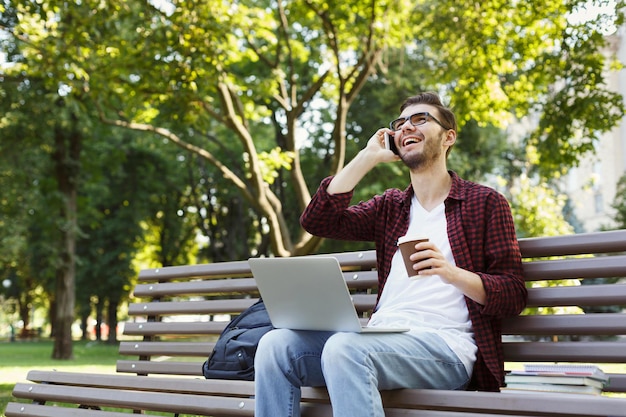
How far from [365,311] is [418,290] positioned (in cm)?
68

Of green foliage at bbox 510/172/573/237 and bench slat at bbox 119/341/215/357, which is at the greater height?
green foliage at bbox 510/172/573/237

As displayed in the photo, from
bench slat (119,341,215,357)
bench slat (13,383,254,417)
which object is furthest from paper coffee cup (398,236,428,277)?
bench slat (119,341,215,357)

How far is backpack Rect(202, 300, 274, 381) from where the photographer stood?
147 inches

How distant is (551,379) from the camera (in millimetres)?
2777

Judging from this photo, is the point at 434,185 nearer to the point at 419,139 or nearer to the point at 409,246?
the point at 419,139

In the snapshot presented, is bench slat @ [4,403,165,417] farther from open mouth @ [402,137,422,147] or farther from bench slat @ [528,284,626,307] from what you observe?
bench slat @ [528,284,626,307]

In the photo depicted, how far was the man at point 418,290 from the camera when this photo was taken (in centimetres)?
299

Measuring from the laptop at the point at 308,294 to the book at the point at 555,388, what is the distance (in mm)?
518

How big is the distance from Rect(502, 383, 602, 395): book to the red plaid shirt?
41 centimetres

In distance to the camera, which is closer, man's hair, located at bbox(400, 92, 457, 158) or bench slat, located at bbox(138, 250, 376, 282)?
man's hair, located at bbox(400, 92, 457, 158)

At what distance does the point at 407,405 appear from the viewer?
2.99m

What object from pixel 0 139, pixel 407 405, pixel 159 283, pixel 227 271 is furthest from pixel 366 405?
pixel 0 139

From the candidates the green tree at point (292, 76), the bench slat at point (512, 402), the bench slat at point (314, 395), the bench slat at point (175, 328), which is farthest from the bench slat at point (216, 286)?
the green tree at point (292, 76)

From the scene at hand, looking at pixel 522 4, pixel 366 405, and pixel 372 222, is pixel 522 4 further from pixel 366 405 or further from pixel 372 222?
pixel 366 405
